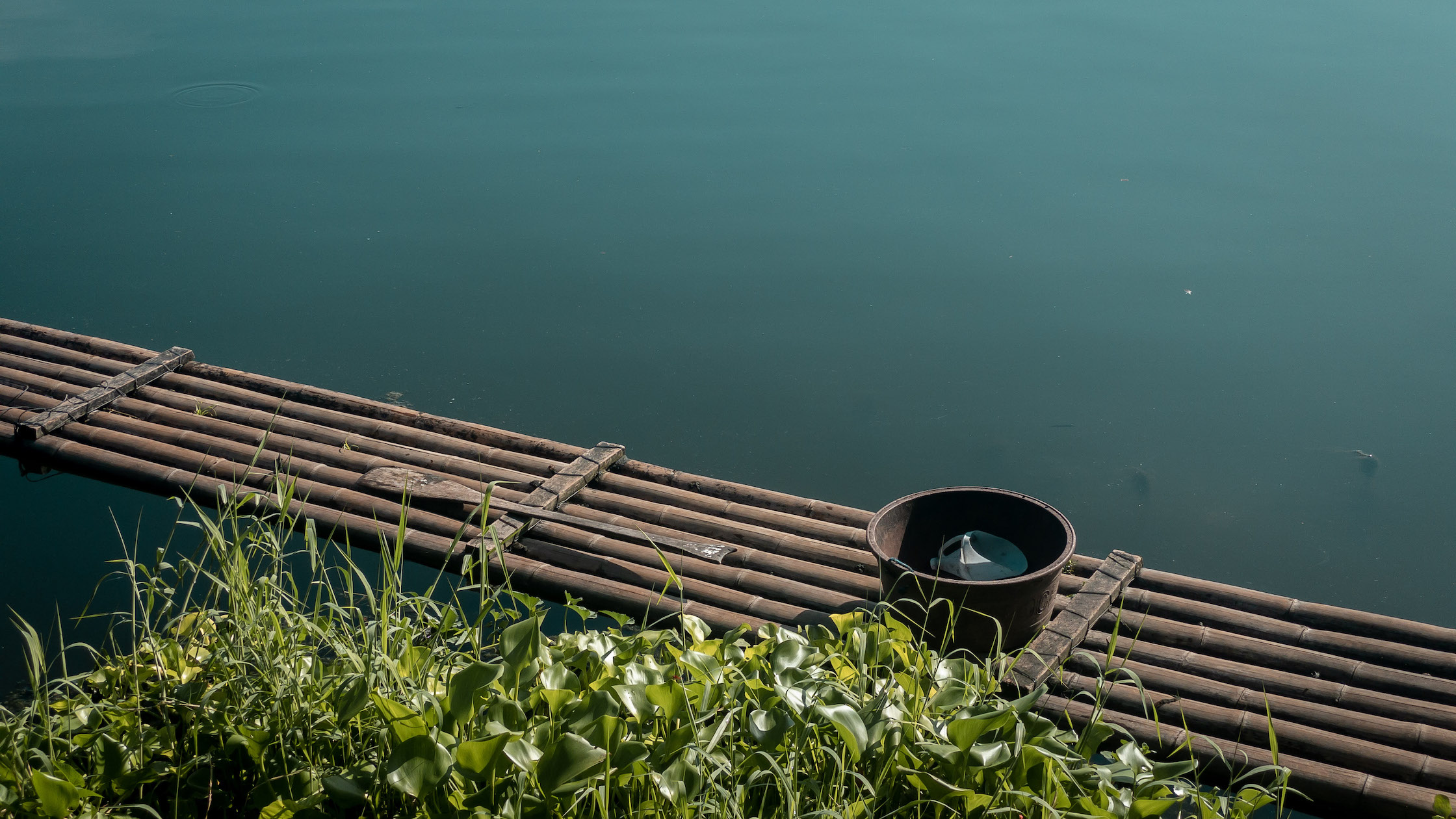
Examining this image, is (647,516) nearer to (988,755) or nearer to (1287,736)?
(1287,736)

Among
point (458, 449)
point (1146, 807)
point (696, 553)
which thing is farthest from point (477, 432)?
point (1146, 807)

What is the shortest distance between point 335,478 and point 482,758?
256cm

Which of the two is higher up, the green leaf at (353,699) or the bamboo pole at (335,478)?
the green leaf at (353,699)

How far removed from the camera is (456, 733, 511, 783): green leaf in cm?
156

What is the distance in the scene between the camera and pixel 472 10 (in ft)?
28.8

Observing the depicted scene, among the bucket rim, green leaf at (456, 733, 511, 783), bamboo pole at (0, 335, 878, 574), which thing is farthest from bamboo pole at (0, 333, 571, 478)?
green leaf at (456, 733, 511, 783)

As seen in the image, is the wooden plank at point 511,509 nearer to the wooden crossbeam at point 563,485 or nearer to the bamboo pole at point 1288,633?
the wooden crossbeam at point 563,485

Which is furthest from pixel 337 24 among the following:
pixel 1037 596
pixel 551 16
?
pixel 1037 596

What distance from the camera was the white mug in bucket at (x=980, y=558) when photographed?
2943 millimetres

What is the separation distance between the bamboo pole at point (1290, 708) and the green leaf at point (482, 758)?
161 centimetres

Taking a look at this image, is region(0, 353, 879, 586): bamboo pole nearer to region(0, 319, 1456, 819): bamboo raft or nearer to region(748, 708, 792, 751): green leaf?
region(0, 319, 1456, 819): bamboo raft

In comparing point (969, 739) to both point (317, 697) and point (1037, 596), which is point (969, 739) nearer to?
point (317, 697)

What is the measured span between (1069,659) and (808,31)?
6082 millimetres

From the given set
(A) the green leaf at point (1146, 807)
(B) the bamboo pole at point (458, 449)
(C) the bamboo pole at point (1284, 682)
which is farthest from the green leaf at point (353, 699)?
(B) the bamboo pole at point (458, 449)
